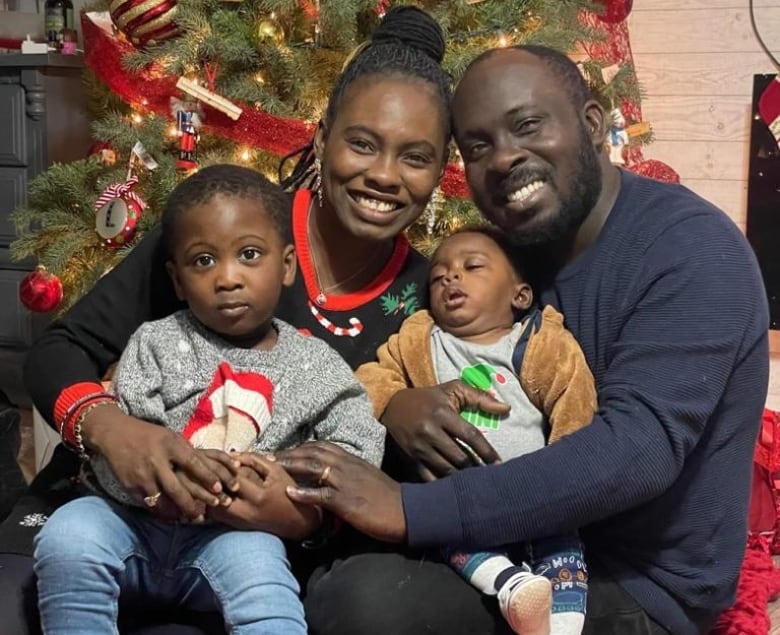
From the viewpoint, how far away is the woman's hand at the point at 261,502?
1.23 metres

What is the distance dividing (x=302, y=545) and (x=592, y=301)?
599 mm

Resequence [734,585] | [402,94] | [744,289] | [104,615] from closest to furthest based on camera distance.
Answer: [104,615] → [744,289] → [734,585] → [402,94]

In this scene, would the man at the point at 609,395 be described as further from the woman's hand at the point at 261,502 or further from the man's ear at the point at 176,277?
the man's ear at the point at 176,277

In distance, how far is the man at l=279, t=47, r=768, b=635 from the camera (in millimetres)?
1224

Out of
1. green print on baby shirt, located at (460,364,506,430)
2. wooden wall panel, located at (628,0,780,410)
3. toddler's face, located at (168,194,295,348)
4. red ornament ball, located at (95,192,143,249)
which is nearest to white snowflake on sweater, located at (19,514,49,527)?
toddler's face, located at (168,194,295,348)

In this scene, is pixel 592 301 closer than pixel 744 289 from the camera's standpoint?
No

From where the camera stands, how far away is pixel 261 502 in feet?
4.06

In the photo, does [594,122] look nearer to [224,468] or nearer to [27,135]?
[224,468]

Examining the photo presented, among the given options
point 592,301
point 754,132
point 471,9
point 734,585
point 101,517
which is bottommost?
point 734,585

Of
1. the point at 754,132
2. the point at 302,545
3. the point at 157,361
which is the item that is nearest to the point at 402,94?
the point at 157,361

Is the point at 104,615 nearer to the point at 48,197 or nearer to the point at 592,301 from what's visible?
the point at 592,301

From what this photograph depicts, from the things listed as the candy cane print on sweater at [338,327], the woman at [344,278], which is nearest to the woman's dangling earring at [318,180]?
the woman at [344,278]

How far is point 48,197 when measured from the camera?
9.40ft

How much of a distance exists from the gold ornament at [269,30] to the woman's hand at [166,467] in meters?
1.62
